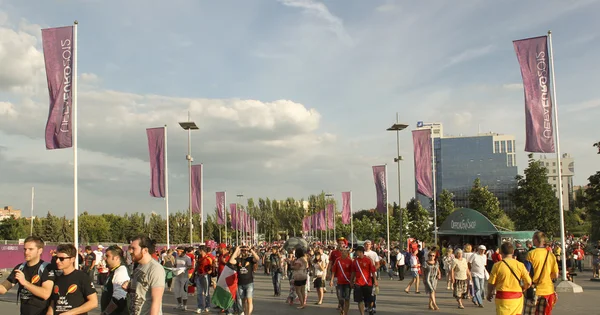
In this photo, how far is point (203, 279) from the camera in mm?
15344

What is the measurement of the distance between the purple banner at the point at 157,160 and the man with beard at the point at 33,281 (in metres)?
19.4

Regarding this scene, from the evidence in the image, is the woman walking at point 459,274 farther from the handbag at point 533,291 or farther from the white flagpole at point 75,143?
the white flagpole at point 75,143

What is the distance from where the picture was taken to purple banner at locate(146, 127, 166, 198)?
25.5m

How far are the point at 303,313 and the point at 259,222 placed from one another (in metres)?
96.3

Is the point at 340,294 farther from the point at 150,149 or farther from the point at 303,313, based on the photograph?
the point at 150,149

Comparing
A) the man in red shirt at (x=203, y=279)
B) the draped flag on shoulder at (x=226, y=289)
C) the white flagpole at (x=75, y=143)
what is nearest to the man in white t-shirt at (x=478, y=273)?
the draped flag on shoulder at (x=226, y=289)

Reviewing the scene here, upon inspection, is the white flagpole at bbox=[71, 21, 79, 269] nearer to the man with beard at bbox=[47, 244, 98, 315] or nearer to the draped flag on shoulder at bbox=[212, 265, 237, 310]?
the draped flag on shoulder at bbox=[212, 265, 237, 310]

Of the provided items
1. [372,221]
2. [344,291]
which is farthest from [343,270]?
[372,221]

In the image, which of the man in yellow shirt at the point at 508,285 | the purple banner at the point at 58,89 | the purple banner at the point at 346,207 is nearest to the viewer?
the man in yellow shirt at the point at 508,285

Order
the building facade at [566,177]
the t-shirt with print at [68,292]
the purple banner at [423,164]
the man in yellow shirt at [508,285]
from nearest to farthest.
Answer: the t-shirt with print at [68,292] < the man in yellow shirt at [508,285] < the purple banner at [423,164] < the building facade at [566,177]

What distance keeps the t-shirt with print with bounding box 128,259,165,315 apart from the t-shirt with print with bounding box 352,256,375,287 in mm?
7206

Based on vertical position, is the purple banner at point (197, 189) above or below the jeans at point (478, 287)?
above

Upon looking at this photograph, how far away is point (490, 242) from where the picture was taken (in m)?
30.2

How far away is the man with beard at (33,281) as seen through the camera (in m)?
5.57
